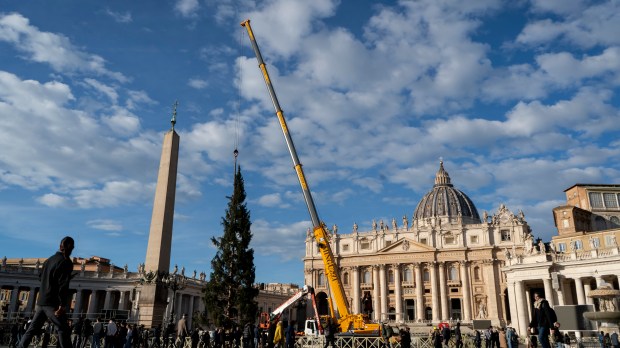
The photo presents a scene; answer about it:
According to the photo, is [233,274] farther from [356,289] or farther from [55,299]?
[356,289]

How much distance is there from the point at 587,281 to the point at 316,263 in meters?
50.2

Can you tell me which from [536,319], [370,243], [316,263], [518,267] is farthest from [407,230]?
[536,319]

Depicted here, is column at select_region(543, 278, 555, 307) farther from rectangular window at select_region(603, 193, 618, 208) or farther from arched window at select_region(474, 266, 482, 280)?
arched window at select_region(474, 266, 482, 280)

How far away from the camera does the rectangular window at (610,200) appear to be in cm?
5672

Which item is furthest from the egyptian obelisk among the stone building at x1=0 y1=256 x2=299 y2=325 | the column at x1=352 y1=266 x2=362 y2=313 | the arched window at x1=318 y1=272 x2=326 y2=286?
the arched window at x1=318 y1=272 x2=326 y2=286

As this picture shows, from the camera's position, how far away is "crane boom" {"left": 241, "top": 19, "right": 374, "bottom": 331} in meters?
27.2

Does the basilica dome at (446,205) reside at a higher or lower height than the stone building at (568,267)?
higher

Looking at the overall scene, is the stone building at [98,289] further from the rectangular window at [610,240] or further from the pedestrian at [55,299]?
the pedestrian at [55,299]

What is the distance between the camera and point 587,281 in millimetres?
41156

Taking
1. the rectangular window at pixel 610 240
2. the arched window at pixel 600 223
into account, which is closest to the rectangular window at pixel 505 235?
the arched window at pixel 600 223

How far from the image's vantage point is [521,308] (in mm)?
41531

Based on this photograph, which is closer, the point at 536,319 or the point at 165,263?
the point at 536,319

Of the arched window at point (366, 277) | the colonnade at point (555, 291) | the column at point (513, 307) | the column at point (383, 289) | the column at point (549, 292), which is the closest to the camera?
the colonnade at point (555, 291)

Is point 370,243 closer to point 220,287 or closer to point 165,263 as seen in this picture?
point 220,287
